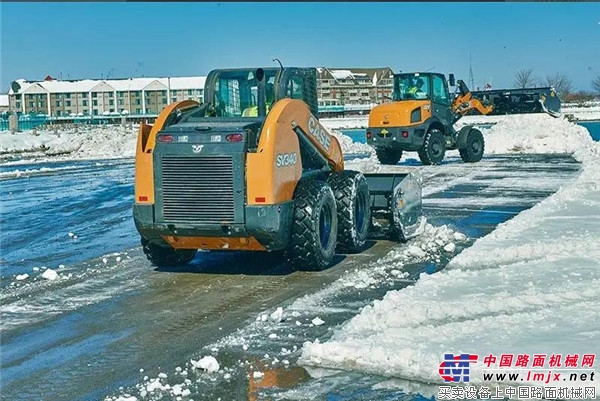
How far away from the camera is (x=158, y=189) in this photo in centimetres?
885

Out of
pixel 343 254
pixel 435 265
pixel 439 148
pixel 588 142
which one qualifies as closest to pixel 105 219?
pixel 343 254

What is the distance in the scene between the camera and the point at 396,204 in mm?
11086

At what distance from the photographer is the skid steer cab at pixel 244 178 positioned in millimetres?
8562

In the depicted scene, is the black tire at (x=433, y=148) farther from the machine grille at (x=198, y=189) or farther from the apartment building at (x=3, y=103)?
the apartment building at (x=3, y=103)

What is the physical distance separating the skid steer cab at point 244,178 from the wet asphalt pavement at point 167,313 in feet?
1.42

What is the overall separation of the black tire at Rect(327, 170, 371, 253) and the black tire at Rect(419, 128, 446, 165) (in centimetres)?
1305

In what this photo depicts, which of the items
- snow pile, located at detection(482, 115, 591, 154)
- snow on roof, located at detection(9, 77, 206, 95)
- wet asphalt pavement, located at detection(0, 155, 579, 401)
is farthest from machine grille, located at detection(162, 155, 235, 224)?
snow on roof, located at detection(9, 77, 206, 95)

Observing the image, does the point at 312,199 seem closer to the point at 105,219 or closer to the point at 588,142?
the point at 105,219

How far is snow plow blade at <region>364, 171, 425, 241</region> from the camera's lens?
11094 mm

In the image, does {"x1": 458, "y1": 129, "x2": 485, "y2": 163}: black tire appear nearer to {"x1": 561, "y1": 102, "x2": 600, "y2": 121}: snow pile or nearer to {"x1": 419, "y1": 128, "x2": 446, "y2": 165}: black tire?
{"x1": 419, "y1": 128, "x2": 446, "y2": 165}: black tire

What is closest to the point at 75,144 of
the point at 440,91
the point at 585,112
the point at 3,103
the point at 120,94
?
the point at 440,91

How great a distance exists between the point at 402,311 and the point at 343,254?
3431mm

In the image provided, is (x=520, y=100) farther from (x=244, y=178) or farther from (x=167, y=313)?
(x=167, y=313)

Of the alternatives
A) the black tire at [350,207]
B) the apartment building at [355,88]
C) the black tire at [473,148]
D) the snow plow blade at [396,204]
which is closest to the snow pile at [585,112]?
the black tire at [473,148]
